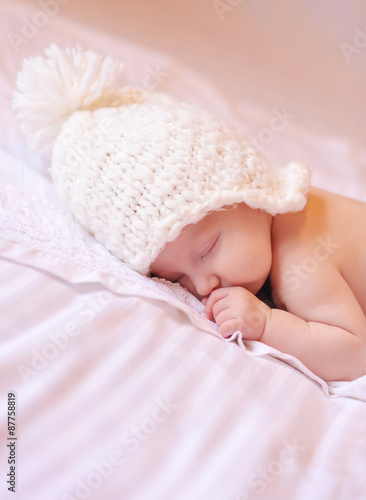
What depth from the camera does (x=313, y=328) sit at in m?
1.12

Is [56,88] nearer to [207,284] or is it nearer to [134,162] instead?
[134,162]

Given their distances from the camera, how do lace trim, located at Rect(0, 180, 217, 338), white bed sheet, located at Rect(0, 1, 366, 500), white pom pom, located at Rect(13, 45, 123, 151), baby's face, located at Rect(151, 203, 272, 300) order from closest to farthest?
white bed sheet, located at Rect(0, 1, 366, 500) < lace trim, located at Rect(0, 180, 217, 338) < baby's face, located at Rect(151, 203, 272, 300) < white pom pom, located at Rect(13, 45, 123, 151)

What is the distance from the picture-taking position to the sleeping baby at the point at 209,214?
1.09m

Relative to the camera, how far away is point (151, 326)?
977mm

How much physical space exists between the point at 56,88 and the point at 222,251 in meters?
0.53

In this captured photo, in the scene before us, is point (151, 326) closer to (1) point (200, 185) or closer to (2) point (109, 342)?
(2) point (109, 342)

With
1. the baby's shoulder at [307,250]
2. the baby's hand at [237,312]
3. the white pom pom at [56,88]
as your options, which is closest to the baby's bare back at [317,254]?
the baby's shoulder at [307,250]

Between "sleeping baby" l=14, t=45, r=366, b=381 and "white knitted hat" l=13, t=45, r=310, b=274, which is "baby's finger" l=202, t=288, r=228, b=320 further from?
"white knitted hat" l=13, t=45, r=310, b=274

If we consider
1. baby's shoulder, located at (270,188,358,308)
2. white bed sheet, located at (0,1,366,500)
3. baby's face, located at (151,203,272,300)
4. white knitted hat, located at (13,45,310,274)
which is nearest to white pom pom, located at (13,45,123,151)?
white knitted hat, located at (13,45,310,274)

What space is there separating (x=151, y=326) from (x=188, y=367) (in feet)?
0.31

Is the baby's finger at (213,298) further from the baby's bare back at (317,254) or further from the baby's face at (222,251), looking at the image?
the baby's bare back at (317,254)

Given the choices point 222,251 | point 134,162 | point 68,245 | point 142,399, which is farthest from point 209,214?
point 142,399

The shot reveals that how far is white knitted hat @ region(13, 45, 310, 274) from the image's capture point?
108 centimetres

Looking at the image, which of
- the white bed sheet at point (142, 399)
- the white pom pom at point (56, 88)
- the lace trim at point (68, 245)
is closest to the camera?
the white bed sheet at point (142, 399)
